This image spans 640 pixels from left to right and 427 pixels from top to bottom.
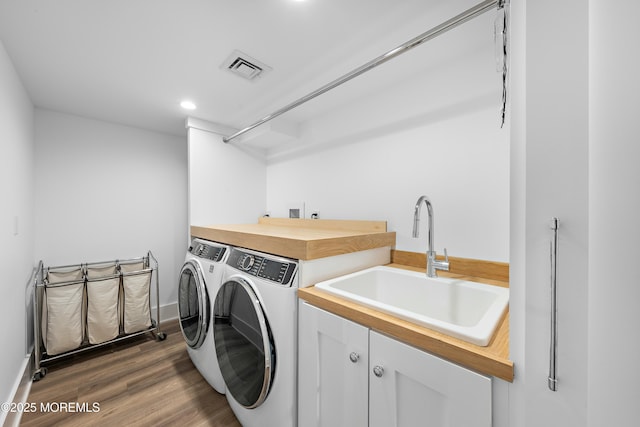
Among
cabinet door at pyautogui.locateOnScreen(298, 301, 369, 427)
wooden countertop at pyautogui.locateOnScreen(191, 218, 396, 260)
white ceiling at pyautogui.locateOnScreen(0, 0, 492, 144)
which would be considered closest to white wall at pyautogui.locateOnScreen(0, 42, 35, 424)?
white ceiling at pyautogui.locateOnScreen(0, 0, 492, 144)

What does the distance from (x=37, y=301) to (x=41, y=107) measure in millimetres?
1647

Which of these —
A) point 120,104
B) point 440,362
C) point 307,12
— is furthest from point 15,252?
point 440,362

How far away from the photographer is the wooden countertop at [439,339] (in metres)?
0.61

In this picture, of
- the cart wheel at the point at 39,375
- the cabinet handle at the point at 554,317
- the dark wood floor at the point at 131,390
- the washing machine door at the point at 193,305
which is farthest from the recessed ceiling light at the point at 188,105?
the cabinet handle at the point at 554,317

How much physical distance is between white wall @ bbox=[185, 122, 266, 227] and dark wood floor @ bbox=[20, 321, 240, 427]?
1210mm

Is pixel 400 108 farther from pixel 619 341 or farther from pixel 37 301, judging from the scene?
pixel 37 301

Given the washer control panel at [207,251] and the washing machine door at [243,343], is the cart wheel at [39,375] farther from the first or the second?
the washing machine door at [243,343]

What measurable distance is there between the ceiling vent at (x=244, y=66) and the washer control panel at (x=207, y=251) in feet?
3.86

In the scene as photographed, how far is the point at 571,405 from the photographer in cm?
51

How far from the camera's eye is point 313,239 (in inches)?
46.1

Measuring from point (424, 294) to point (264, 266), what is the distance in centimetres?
87

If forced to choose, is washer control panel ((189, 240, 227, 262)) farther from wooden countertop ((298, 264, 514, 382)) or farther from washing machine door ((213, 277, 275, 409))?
wooden countertop ((298, 264, 514, 382))

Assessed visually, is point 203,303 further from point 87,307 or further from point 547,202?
point 547,202

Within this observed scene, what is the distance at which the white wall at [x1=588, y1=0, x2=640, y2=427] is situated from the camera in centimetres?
50
